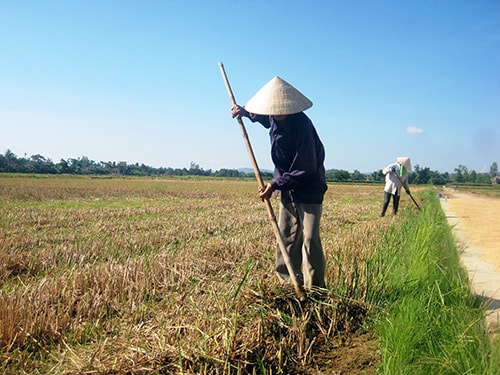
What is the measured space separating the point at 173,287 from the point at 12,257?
7.56 ft

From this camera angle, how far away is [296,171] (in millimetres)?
3482

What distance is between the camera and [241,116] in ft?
13.6

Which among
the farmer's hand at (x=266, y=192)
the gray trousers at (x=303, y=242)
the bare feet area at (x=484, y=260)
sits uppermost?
the farmer's hand at (x=266, y=192)

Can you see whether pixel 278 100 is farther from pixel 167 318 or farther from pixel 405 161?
pixel 405 161

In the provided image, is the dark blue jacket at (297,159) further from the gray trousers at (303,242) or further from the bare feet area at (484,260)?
the bare feet area at (484,260)

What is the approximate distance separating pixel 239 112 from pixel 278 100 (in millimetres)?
716

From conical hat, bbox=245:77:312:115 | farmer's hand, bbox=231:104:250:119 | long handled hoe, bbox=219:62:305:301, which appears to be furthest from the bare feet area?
farmer's hand, bbox=231:104:250:119

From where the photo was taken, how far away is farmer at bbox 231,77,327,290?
11.4ft

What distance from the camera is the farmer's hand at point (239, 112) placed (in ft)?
13.5

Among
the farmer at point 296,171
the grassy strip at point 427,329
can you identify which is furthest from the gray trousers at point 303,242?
the grassy strip at point 427,329

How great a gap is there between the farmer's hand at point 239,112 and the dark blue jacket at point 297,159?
1.34 feet

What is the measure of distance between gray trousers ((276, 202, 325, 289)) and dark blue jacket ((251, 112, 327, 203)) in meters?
0.11

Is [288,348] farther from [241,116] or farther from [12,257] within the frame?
[12,257]

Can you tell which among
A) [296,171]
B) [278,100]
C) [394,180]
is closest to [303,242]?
[296,171]
